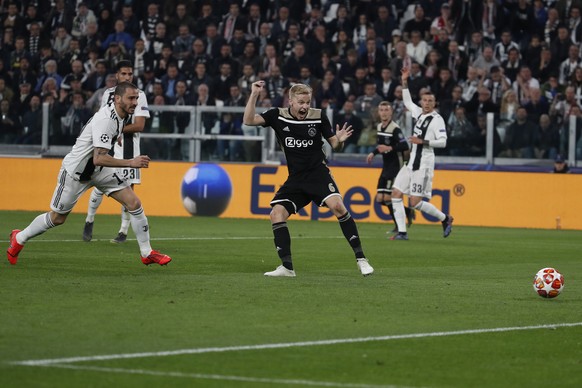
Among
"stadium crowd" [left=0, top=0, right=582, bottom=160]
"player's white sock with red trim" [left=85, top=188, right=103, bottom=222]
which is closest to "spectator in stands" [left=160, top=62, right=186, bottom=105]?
"stadium crowd" [left=0, top=0, right=582, bottom=160]

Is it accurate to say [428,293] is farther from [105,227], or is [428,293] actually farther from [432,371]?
[105,227]

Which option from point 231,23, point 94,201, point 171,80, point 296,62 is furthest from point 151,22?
point 94,201

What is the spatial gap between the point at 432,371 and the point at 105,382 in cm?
204

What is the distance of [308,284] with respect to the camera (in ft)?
41.4

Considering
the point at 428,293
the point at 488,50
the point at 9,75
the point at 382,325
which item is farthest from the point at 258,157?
the point at 382,325

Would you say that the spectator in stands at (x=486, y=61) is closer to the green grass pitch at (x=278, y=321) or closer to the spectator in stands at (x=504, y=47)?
the spectator in stands at (x=504, y=47)

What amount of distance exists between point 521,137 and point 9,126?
11449mm

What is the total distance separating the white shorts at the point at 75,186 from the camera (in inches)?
543

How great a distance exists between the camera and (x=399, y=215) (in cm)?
2108

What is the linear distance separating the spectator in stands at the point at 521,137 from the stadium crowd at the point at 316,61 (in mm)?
29

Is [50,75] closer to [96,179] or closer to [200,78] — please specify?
[200,78]

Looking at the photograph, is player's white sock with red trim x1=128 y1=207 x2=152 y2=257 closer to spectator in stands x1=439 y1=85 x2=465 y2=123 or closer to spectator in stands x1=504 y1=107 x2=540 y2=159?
spectator in stands x1=439 y1=85 x2=465 y2=123

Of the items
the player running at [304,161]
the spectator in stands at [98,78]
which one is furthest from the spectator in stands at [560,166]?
the player running at [304,161]

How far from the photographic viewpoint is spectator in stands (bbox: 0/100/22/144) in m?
28.5
